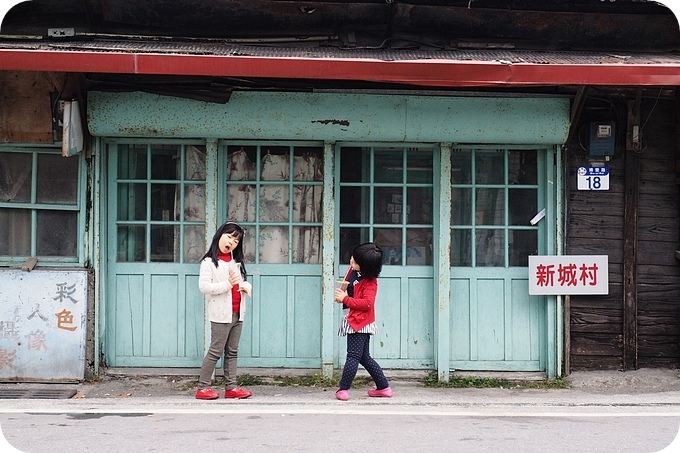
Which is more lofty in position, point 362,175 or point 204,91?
point 204,91

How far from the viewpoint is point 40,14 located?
315 inches

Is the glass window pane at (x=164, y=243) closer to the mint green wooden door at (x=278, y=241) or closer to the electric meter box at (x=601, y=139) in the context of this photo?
the mint green wooden door at (x=278, y=241)

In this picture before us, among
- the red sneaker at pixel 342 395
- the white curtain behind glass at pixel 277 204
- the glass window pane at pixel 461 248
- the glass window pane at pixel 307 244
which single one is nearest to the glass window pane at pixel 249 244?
the white curtain behind glass at pixel 277 204

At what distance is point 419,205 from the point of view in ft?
27.5

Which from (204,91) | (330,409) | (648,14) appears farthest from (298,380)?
(648,14)

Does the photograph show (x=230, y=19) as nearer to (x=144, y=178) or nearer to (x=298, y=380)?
(x=144, y=178)

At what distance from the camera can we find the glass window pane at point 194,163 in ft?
27.1

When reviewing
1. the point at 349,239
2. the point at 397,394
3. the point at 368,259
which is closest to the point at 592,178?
the point at 349,239

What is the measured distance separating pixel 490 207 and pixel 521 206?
0.33 meters

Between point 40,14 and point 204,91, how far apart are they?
1862 millimetres

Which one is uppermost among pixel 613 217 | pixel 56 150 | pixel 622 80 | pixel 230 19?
pixel 230 19

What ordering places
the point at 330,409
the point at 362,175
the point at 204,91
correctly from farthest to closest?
the point at 362,175
the point at 204,91
the point at 330,409

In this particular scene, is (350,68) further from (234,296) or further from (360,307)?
(234,296)

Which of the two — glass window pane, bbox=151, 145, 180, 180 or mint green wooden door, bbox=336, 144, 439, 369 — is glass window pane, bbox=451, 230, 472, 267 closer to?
mint green wooden door, bbox=336, 144, 439, 369
